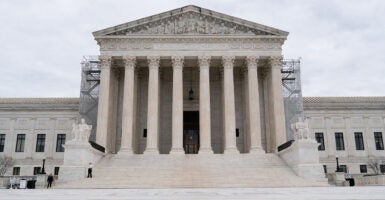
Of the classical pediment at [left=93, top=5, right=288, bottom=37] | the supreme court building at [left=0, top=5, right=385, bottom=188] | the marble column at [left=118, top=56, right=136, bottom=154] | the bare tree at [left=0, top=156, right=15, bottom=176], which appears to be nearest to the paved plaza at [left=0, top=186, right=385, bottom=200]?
the supreme court building at [left=0, top=5, right=385, bottom=188]

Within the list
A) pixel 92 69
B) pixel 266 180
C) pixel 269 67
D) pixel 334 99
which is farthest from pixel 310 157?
pixel 92 69

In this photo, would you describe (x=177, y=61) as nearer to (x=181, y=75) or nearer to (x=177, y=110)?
(x=181, y=75)

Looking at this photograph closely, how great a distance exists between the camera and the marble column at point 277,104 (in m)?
38.8

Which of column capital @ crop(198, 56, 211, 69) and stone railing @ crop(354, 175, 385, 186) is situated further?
column capital @ crop(198, 56, 211, 69)

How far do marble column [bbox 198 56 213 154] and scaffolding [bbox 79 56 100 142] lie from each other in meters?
13.6

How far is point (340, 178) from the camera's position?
29.5 metres

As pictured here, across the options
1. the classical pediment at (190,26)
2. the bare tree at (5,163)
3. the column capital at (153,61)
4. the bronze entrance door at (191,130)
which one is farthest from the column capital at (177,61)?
the bare tree at (5,163)

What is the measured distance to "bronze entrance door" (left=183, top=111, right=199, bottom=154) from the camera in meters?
45.1

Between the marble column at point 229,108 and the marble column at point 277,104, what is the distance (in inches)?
173

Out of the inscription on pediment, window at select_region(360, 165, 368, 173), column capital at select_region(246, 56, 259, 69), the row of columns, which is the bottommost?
window at select_region(360, 165, 368, 173)

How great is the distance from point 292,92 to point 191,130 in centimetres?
1365

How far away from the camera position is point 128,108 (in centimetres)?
3906

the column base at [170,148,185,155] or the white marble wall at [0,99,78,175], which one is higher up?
the white marble wall at [0,99,78,175]

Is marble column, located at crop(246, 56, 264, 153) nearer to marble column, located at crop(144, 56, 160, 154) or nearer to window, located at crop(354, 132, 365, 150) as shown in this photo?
marble column, located at crop(144, 56, 160, 154)
